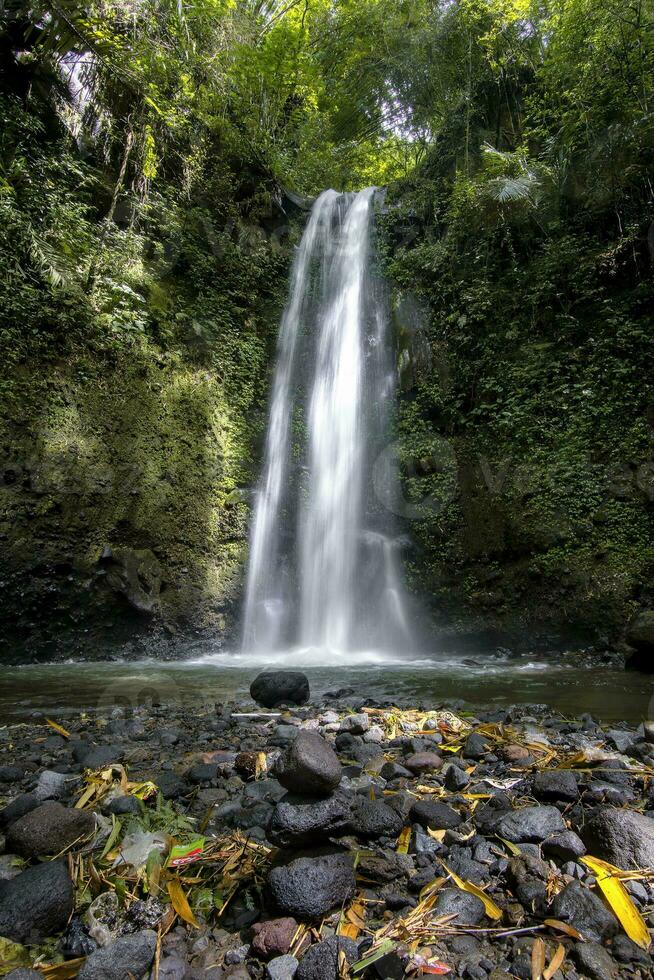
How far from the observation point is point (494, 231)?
388 inches

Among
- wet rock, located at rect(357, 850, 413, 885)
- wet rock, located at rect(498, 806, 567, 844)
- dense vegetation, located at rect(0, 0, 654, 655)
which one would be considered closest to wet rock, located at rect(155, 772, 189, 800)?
wet rock, located at rect(357, 850, 413, 885)

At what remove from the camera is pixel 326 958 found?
1.30 meters

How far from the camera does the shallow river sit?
173 inches

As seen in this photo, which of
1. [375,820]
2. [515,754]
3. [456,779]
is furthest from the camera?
[515,754]

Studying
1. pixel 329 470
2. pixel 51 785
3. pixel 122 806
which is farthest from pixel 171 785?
pixel 329 470

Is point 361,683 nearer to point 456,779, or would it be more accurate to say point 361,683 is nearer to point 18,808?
point 456,779

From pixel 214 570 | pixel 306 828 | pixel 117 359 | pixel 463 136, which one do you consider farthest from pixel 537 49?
pixel 306 828

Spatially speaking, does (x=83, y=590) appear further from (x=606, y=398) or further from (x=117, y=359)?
(x=606, y=398)

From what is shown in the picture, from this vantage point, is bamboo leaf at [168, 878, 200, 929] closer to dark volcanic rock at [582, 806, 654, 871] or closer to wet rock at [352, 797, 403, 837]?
wet rock at [352, 797, 403, 837]

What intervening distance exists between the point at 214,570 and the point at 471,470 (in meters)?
4.75

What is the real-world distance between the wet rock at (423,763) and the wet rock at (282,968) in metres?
1.35

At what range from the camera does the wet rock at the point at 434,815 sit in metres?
1.97

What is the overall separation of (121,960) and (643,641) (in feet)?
20.2

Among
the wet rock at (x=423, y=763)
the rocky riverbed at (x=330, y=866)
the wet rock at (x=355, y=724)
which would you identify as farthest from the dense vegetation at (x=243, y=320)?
the wet rock at (x=423, y=763)
